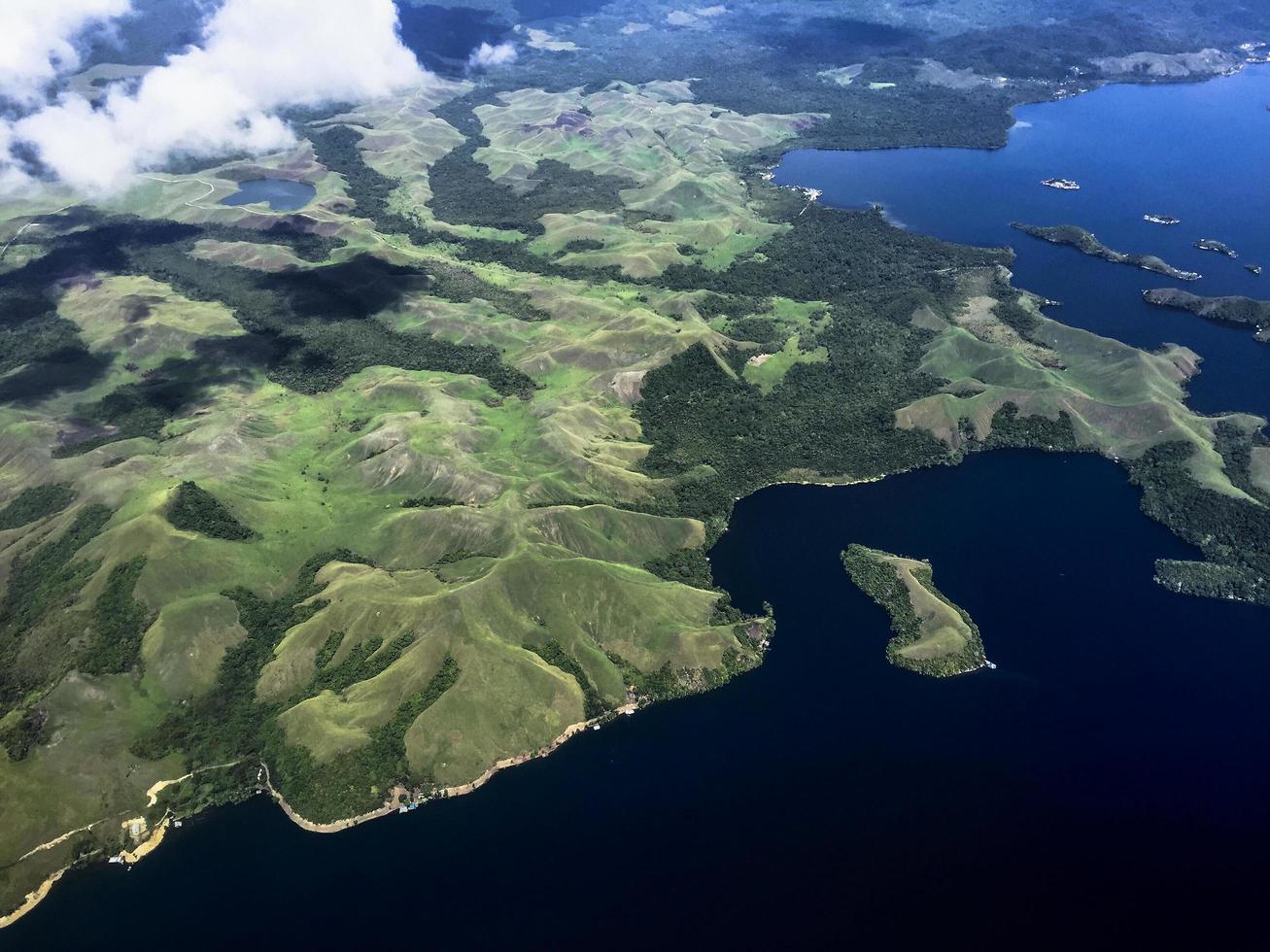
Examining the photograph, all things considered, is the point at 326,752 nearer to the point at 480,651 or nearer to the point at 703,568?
the point at 480,651

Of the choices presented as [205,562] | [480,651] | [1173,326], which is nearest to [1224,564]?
[1173,326]

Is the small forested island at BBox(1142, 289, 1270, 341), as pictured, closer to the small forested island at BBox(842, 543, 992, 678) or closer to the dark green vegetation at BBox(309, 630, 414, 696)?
the small forested island at BBox(842, 543, 992, 678)

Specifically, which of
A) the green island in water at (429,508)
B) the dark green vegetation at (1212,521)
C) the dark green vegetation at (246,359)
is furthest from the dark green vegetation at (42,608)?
the dark green vegetation at (1212,521)

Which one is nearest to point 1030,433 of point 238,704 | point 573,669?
point 573,669

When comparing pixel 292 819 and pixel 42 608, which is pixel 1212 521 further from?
pixel 42 608

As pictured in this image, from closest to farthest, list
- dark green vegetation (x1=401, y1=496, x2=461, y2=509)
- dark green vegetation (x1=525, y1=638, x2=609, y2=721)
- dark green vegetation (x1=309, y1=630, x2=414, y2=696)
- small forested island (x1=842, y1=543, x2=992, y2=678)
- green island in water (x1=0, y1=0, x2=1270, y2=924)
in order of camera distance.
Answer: green island in water (x1=0, y1=0, x2=1270, y2=924) → dark green vegetation (x1=525, y1=638, x2=609, y2=721) → dark green vegetation (x1=309, y1=630, x2=414, y2=696) → small forested island (x1=842, y1=543, x2=992, y2=678) → dark green vegetation (x1=401, y1=496, x2=461, y2=509)

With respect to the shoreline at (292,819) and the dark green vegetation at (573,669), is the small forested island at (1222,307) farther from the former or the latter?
the shoreline at (292,819)

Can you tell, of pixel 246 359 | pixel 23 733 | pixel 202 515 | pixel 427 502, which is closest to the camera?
pixel 23 733

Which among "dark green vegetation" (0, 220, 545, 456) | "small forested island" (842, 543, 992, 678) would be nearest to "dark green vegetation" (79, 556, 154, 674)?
"dark green vegetation" (0, 220, 545, 456)
